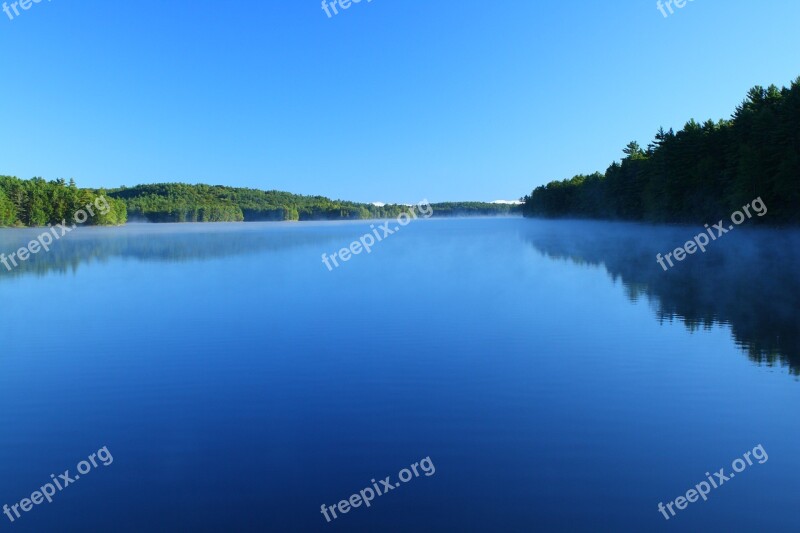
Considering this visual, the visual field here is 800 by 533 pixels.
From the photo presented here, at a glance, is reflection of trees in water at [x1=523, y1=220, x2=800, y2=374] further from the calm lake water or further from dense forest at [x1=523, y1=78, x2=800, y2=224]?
dense forest at [x1=523, y1=78, x2=800, y2=224]

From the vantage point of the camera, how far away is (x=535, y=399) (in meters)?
11.6

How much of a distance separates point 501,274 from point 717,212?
173 feet

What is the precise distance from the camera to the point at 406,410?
11.0m

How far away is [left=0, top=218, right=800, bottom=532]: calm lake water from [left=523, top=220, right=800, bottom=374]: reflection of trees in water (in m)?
0.20

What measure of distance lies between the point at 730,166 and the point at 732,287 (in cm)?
4920

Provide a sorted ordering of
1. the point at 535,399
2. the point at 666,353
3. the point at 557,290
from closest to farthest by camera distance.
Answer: the point at 535,399 < the point at 666,353 < the point at 557,290

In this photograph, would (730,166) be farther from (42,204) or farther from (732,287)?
(42,204)

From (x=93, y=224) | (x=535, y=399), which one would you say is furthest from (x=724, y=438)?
(x=93, y=224)

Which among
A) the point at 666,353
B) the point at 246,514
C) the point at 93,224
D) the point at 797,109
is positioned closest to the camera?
the point at 246,514

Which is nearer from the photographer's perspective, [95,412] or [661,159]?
[95,412]

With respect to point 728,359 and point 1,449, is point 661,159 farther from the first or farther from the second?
point 1,449

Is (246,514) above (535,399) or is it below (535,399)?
above

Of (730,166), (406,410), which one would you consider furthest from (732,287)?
(730,166)

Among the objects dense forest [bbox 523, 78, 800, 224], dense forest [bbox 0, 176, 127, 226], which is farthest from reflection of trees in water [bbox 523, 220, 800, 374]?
dense forest [bbox 0, 176, 127, 226]
